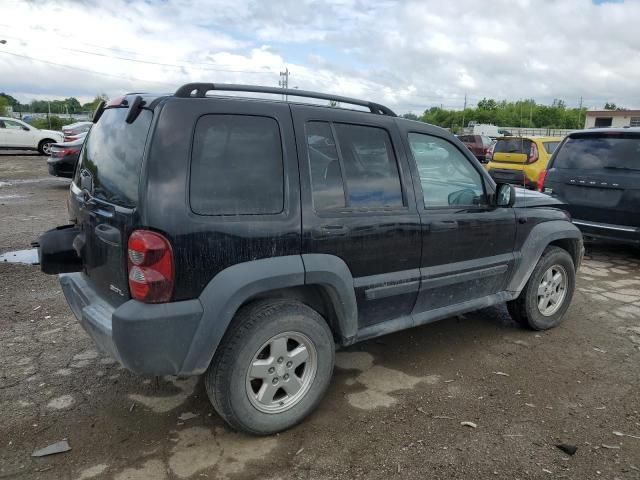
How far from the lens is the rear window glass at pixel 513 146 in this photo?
12.4m

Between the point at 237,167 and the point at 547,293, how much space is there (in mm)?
3186

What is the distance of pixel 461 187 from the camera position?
12.8ft

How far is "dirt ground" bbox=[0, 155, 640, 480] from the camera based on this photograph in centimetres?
273

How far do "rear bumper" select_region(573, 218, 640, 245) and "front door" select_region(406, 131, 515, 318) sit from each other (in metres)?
3.33

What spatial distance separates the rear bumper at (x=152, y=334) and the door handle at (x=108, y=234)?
32 cm

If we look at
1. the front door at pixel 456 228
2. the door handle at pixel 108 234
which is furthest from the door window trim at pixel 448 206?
the door handle at pixel 108 234

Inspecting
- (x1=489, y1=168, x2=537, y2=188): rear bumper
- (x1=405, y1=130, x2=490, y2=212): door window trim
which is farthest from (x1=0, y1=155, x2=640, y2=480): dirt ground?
(x1=489, y1=168, x2=537, y2=188): rear bumper

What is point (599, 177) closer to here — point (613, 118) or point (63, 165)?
point (63, 165)

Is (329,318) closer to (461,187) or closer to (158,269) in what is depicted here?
(158,269)

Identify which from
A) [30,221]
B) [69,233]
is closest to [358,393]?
[69,233]

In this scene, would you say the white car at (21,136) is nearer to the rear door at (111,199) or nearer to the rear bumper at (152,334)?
the rear door at (111,199)

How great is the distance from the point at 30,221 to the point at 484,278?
7595 millimetres

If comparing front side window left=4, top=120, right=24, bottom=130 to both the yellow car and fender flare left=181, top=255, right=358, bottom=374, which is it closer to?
the yellow car

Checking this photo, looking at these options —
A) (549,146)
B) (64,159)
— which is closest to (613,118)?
(549,146)
